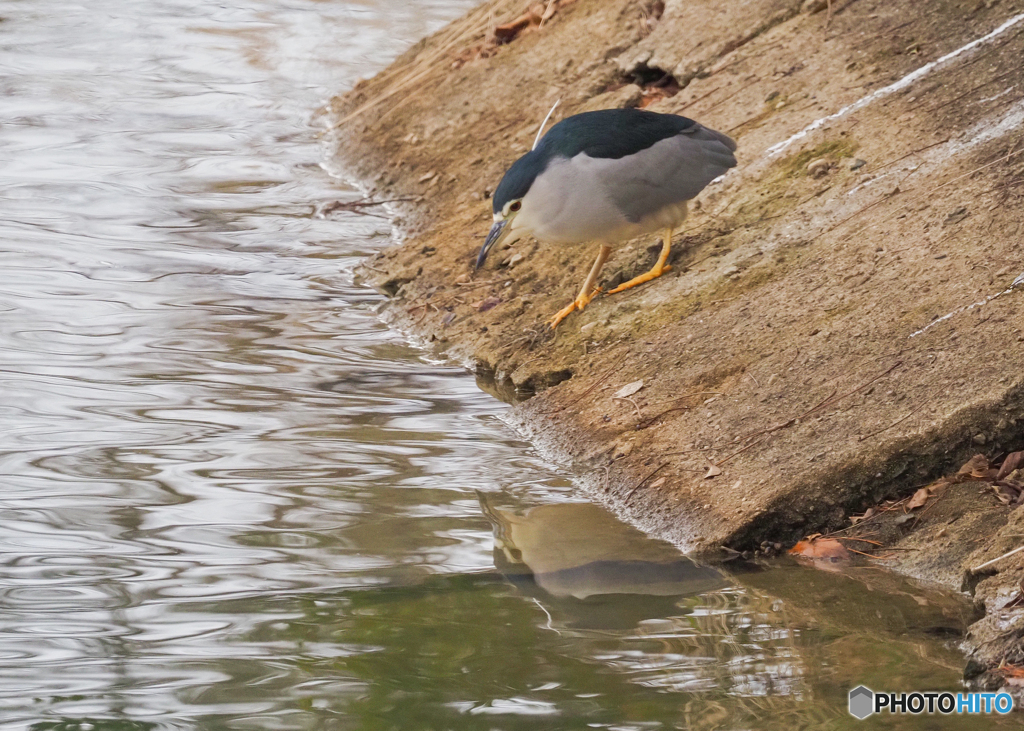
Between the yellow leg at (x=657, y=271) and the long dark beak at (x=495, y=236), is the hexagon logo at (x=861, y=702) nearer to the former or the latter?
the long dark beak at (x=495, y=236)

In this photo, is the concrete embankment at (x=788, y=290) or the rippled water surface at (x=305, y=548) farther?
the concrete embankment at (x=788, y=290)

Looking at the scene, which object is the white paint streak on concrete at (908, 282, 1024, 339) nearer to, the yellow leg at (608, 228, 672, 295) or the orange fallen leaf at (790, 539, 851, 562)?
the orange fallen leaf at (790, 539, 851, 562)

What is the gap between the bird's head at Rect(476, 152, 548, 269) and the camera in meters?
4.88

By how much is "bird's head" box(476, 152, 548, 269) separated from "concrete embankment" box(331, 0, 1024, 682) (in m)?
0.63

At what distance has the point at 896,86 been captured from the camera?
18.9ft

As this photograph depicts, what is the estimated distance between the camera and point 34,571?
3.68 metres

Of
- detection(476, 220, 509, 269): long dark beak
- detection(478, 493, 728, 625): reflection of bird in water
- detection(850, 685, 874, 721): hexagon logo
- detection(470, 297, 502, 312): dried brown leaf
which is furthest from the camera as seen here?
detection(470, 297, 502, 312): dried brown leaf

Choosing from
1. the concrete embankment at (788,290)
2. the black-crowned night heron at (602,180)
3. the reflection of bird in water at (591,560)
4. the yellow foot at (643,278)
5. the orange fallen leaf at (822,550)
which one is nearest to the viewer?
the reflection of bird in water at (591,560)

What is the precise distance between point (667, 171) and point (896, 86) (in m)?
1.47

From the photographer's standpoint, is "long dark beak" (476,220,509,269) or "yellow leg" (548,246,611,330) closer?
"long dark beak" (476,220,509,269)

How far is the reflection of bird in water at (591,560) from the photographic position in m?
3.72

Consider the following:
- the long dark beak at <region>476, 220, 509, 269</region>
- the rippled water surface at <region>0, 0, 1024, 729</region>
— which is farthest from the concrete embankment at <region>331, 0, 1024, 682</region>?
the long dark beak at <region>476, 220, 509, 269</region>

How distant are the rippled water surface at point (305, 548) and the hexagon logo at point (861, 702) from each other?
39 millimetres

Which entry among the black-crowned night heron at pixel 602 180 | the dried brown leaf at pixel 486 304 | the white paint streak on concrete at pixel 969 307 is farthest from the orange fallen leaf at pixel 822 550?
the dried brown leaf at pixel 486 304
